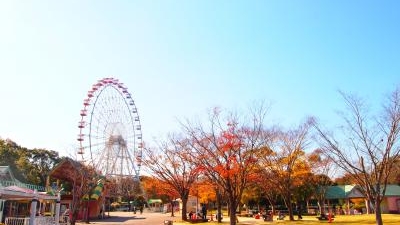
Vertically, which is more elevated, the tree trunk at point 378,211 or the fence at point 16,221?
the tree trunk at point 378,211

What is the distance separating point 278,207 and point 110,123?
2996cm

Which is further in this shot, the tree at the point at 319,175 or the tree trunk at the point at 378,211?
the tree at the point at 319,175

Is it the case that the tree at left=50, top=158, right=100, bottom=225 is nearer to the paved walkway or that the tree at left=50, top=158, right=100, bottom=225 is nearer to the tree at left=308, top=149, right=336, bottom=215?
the paved walkway

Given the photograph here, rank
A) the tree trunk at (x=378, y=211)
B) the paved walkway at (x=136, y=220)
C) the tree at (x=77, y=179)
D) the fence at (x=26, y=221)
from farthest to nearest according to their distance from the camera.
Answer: the paved walkway at (x=136, y=220) → the tree at (x=77, y=179) → the tree trunk at (x=378, y=211) → the fence at (x=26, y=221)

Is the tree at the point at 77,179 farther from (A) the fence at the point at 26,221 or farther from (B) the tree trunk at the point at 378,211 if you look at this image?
(B) the tree trunk at the point at 378,211

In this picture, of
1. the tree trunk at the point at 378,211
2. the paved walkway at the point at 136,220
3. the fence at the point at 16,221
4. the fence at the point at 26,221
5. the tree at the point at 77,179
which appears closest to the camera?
the fence at the point at 26,221

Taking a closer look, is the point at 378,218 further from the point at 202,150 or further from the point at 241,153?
the point at 202,150

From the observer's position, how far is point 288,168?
38.3 metres

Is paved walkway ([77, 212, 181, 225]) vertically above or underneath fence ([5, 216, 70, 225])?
underneath

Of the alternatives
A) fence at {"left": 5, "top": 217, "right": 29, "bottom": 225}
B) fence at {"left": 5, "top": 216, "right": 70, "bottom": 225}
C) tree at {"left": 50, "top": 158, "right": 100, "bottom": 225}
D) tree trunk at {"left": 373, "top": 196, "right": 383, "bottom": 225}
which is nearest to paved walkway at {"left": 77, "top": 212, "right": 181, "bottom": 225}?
tree at {"left": 50, "top": 158, "right": 100, "bottom": 225}

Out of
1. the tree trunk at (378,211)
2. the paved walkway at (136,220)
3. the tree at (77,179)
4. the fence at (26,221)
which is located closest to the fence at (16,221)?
the fence at (26,221)

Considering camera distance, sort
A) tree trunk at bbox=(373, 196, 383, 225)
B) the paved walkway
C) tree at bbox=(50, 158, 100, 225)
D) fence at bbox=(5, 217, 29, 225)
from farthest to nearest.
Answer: the paved walkway → tree at bbox=(50, 158, 100, 225) → fence at bbox=(5, 217, 29, 225) → tree trunk at bbox=(373, 196, 383, 225)

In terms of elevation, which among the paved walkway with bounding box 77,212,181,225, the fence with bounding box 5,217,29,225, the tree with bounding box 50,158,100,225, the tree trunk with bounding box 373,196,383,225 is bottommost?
the paved walkway with bounding box 77,212,181,225

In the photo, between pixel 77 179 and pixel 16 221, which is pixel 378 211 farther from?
pixel 77 179
